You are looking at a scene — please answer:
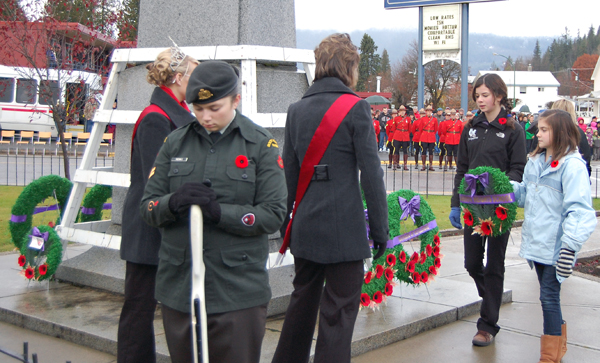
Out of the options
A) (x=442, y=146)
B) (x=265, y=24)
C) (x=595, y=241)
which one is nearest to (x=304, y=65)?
(x=265, y=24)

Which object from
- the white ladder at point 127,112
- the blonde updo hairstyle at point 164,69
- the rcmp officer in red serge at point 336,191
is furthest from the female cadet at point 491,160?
the blonde updo hairstyle at point 164,69

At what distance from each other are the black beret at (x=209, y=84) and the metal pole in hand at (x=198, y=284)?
476 mm

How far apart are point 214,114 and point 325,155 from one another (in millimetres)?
945

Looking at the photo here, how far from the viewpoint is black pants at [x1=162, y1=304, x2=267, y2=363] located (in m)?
2.68

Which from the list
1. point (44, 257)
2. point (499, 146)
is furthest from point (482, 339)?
point (44, 257)

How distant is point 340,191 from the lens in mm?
3465

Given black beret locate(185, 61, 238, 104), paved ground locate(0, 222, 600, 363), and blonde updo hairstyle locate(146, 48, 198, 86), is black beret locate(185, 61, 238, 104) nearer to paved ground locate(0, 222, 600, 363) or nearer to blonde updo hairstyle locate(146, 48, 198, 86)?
blonde updo hairstyle locate(146, 48, 198, 86)

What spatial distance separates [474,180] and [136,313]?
8.67 ft

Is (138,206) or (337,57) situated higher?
(337,57)

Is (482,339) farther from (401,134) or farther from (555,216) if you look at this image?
(401,134)

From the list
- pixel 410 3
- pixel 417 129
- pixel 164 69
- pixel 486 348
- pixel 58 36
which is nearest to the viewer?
pixel 164 69

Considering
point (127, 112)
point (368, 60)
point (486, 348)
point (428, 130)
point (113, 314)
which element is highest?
point (368, 60)

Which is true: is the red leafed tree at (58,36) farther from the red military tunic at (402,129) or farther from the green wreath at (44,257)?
the red military tunic at (402,129)

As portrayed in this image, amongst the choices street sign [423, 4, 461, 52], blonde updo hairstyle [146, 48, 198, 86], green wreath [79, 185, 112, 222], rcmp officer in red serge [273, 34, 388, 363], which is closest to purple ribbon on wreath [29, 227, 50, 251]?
green wreath [79, 185, 112, 222]
